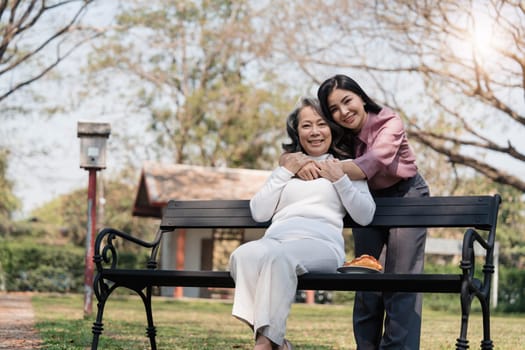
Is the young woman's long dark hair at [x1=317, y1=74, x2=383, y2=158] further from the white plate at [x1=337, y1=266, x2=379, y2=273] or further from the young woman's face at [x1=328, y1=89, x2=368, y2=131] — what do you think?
the white plate at [x1=337, y1=266, x2=379, y2=273]

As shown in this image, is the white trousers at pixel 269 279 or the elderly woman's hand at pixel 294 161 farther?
the elderly woman's hand at pixel 294 161

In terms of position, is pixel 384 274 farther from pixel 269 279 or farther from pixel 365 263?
pixel 269 279

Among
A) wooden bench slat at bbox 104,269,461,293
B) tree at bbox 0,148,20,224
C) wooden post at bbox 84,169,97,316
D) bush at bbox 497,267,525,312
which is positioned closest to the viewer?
wooden bench slat at bbox 104,269,461,293

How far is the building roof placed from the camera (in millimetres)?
24125

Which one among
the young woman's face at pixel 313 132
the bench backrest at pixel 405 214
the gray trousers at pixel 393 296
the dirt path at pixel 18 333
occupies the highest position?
the young woman's face at pixel 313 132

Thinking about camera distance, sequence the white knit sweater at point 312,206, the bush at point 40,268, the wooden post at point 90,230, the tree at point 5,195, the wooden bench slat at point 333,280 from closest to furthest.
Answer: the wooden bench slat at point 333,280 → the white knit sweater at point 312,206 → the wooden post at point 90,230 → the bush at point 40,268 → the tree at point 5,195

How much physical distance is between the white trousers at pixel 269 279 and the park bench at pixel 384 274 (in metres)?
0.11

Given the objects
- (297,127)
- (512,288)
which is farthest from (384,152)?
(512,288)

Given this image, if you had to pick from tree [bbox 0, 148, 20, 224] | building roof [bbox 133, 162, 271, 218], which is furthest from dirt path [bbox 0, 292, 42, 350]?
tree [bbox 0, 148, 20, 224]

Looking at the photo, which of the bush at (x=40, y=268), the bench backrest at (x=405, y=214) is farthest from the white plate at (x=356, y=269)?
the bush at (x=40, y=268)

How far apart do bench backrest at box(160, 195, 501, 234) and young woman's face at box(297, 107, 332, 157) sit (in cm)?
39

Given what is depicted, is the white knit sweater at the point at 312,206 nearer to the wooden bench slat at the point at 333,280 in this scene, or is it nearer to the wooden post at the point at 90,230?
the wooden bench slat at the point at 333,280

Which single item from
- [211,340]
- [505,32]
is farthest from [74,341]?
[505,32]

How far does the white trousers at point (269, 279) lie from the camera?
12.1 ft
